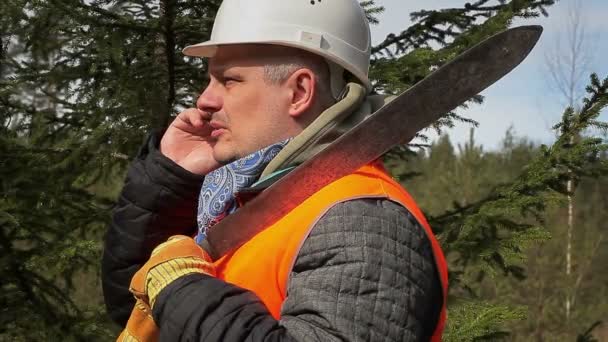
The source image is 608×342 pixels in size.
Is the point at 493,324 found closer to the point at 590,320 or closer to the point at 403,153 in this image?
the point at 403,153

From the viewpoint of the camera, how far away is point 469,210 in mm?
4762

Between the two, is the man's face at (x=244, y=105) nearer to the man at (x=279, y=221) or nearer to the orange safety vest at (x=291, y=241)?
the man at (x=279, y=221)

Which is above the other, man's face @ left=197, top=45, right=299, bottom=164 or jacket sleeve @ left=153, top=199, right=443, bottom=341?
man's face @ left=197, top=45, right=299, bottom=164

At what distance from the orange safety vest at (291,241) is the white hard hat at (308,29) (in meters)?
0.39

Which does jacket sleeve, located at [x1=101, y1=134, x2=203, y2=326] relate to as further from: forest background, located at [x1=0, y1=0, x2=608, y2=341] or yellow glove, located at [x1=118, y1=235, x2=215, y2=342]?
forest background, located at [x1=0, y1=0, x2=608, y2=341]

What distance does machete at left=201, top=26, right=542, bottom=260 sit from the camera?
6.43 ft

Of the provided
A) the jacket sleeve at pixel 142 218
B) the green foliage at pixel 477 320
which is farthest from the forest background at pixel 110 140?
the jacket sleeve at pixel 142 218

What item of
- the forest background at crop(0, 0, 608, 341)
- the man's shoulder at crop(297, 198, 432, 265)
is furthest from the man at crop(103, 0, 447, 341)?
the forest background at crop(0, 0, 608, 341)

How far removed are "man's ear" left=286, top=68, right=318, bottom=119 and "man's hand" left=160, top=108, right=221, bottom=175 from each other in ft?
1.79

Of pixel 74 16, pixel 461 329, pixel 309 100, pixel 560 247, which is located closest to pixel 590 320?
pixel 560 247

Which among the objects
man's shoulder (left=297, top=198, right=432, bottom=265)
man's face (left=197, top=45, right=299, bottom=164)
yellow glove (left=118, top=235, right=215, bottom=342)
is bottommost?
yellow glove (left=118, top=235, right=215, bottom=342)

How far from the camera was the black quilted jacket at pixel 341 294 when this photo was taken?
1.67 metres

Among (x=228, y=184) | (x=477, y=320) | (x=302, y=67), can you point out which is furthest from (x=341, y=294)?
(x=477, y=320)

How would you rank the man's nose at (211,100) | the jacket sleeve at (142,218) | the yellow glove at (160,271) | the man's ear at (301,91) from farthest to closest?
1. the jacket sleeve at (142,218)
2. the man's nose at (211,100)
3. the man's ear at (301,91)
4. the yellow glove at (160,271)
